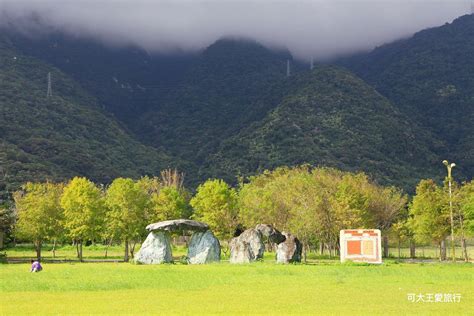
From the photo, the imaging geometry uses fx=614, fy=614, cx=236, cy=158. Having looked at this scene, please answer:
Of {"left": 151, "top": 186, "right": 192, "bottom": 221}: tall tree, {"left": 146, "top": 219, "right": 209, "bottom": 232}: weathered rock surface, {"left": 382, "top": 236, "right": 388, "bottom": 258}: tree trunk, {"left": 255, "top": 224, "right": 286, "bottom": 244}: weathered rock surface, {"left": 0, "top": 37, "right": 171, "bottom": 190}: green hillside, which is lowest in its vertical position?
{"left": 382, "top": 236, "right": 388, "bottom": 258}: tree trunk

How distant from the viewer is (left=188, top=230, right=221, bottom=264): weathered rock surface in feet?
148

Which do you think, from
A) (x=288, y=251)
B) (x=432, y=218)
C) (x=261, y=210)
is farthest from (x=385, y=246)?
(x=288, y=251)

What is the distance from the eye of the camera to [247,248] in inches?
1727

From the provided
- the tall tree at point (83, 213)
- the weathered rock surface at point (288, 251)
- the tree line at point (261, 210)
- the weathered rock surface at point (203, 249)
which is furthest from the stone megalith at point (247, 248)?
the tall tree at point (83, 213)

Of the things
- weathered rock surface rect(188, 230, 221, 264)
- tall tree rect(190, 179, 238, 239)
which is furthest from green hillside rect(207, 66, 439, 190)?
weathered rock surface rect(188, 230, 221, 264)

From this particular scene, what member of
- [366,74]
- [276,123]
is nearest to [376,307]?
[276,123]

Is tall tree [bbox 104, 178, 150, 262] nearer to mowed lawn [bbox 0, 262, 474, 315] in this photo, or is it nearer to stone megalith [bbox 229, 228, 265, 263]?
stone megalith [bbox 229, 228, 265, 263]

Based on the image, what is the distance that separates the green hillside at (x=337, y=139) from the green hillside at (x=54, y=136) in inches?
760

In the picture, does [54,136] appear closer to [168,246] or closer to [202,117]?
[202,117]

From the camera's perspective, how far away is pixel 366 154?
11062cm

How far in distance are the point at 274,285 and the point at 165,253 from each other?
66.9 feet

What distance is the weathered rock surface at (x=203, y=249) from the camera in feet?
148

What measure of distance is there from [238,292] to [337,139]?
3789 inches

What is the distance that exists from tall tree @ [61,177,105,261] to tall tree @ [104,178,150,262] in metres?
0.94
